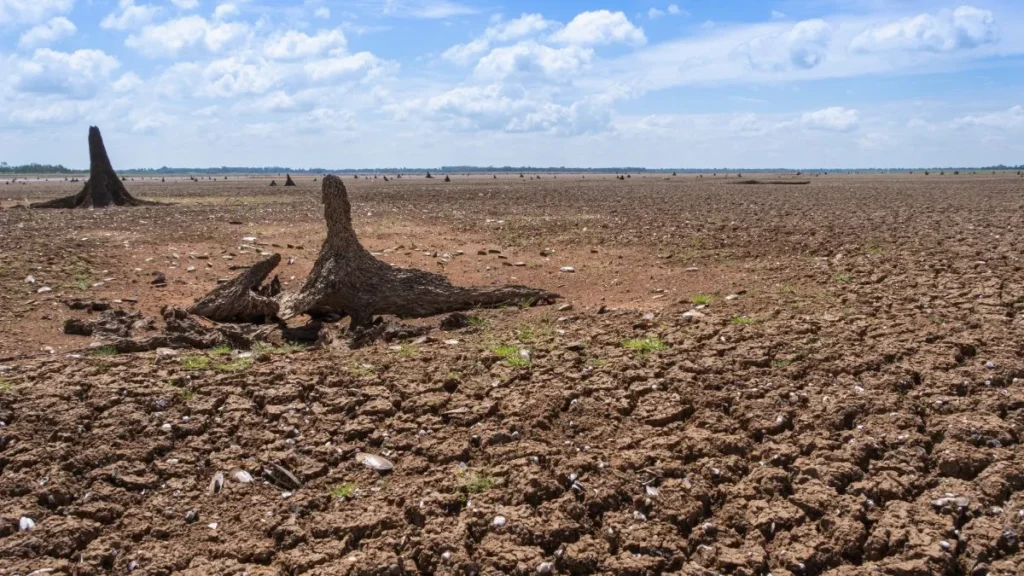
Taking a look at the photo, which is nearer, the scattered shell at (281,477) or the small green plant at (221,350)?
the scattered shell at (281,477)

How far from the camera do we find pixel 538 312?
1097 cm

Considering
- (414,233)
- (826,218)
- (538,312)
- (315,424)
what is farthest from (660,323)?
(826,218)

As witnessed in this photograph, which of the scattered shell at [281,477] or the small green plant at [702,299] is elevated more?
the small green plant at [702,299]

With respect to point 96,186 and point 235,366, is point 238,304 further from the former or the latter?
point 96,186

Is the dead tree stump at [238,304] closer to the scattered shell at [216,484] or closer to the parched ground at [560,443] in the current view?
the parched ground at [560,443]

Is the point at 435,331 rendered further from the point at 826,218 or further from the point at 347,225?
the point at 826,218

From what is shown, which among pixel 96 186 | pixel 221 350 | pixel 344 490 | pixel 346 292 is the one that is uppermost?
pixel 96 186

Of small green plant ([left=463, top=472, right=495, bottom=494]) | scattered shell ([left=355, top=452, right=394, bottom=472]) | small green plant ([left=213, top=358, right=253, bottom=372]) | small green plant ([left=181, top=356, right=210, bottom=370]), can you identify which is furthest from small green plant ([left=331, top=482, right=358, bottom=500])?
small green plant ([left=181, top=356, right=210, bottom=370])

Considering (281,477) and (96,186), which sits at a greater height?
(96,186)

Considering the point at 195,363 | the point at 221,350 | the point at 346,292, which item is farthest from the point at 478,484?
the point at 346,292

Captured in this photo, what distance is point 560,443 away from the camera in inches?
249

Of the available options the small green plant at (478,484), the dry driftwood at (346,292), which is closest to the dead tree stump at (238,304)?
the dry driftwood at (346,292)

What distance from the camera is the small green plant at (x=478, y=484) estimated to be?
5.64 metres

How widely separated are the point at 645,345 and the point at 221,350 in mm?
4597
